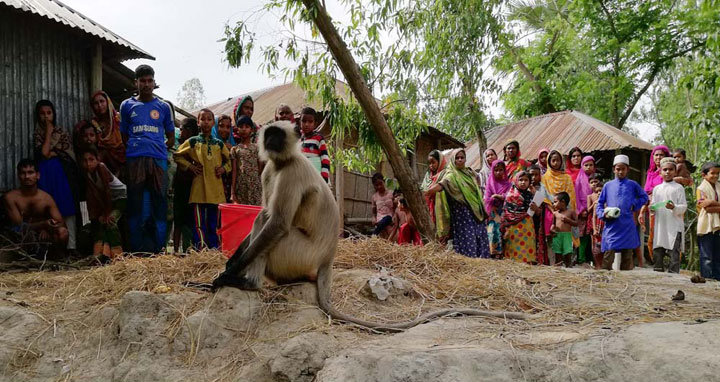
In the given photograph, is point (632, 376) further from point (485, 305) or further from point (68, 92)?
point (68, 92)

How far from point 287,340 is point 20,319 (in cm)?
202

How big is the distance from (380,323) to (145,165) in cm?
347

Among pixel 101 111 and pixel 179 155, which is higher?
pixel 101 111

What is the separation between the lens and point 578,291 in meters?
4.95

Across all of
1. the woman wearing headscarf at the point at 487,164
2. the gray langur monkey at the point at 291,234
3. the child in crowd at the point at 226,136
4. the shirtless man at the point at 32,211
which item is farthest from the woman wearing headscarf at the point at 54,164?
the woman wearing headscarf at the point at 487,164

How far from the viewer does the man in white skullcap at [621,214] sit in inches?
280

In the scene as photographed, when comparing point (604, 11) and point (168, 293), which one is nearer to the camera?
point (168, 293)

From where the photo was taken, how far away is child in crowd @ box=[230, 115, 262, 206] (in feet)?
20.2

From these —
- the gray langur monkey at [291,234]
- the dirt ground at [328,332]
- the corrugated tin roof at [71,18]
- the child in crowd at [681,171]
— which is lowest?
the dirt ground at [328,332]

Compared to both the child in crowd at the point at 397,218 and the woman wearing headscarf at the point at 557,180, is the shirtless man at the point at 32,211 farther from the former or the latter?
the woman wearing headscarf at the point at 557,180

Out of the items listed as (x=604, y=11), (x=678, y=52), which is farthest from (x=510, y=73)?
(x=678, y=52)

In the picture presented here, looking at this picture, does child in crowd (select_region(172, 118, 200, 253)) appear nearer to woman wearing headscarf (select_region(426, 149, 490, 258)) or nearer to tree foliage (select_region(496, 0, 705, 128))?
woman wearing headscarf (select_region(426, 149, 490, 258))

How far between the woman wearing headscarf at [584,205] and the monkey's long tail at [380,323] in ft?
15.4

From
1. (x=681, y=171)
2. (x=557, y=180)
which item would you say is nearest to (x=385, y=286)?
(x=557, y=180)
